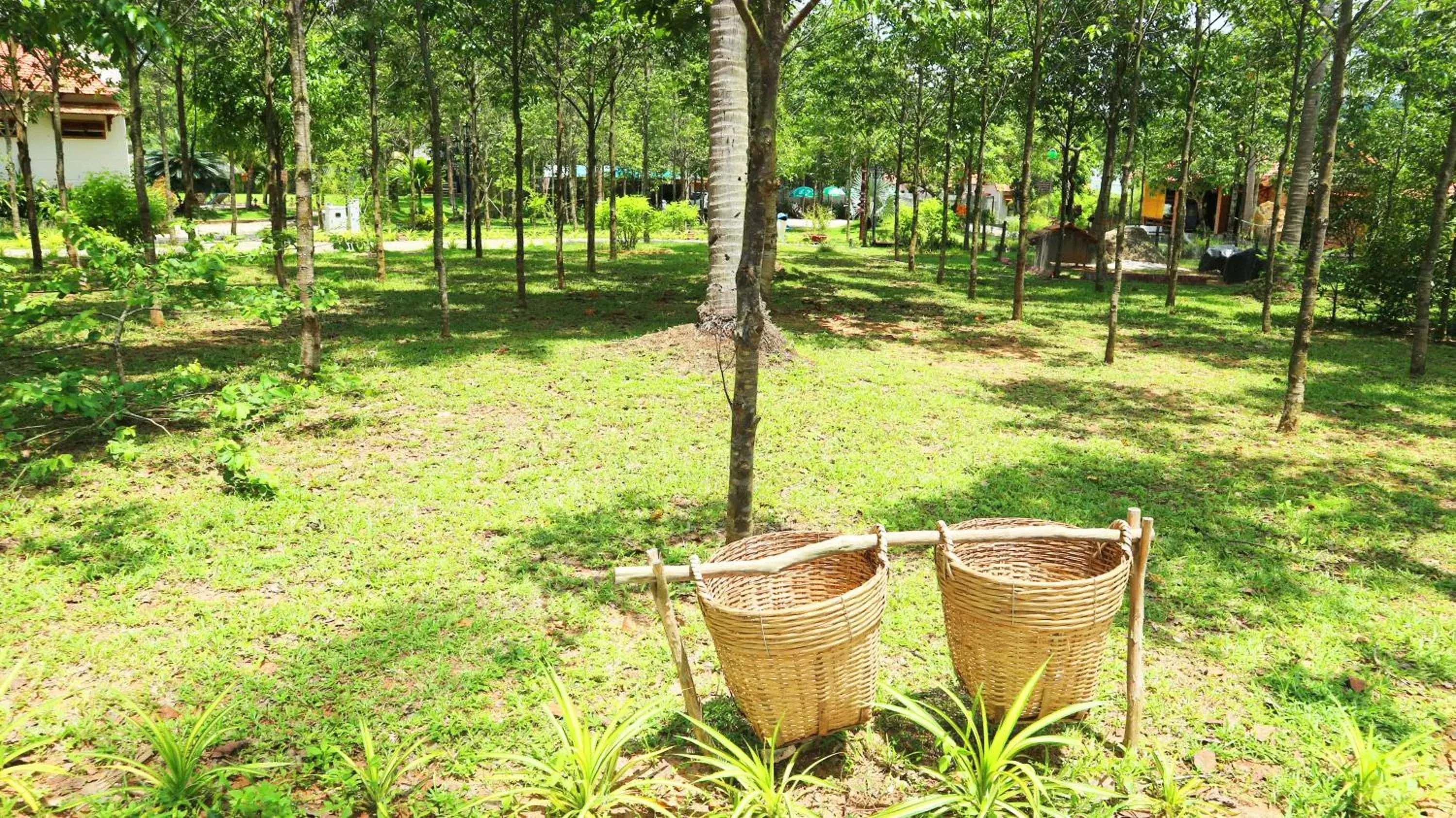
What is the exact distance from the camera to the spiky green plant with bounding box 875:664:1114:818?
3.09 meters

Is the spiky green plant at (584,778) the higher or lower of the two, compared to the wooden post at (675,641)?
lower

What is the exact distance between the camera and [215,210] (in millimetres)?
46062

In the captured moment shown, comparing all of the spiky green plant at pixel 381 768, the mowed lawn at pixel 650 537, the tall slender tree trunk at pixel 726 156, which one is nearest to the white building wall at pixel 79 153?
the mowed lawn at pixel 650 537

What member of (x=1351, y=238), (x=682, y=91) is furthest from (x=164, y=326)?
(x=1351, y=238)

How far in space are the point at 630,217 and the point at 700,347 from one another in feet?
65.1

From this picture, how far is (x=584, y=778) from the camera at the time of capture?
10.6 feet

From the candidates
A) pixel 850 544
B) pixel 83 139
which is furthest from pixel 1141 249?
pixel 83 139

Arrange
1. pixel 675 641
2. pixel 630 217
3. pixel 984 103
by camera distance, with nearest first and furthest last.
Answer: pixel 675 641, pixel 984 103, pixel 630 217

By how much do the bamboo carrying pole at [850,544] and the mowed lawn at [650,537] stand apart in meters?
0.96

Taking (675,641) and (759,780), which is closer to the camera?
(759,780)

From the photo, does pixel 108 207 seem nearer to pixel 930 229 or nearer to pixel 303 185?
pixel 303 185

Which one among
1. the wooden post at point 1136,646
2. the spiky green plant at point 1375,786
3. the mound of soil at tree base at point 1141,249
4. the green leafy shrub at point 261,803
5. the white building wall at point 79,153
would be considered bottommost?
the green leafy shrub at point 261,803

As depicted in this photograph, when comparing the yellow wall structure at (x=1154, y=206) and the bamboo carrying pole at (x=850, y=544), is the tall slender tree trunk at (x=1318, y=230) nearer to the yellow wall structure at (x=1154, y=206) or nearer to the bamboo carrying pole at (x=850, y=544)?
the bamboo carrying pole at (x=850, y=544)

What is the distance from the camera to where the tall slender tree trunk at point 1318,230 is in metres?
7.84
